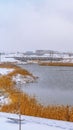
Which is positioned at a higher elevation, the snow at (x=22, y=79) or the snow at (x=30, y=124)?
the snow at (x=22, y=79)

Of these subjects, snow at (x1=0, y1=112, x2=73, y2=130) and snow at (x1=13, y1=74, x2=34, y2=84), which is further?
snow at (x1=13, y1=74, x2=34, y2=84)

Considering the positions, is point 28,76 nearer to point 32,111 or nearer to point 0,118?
point 32,111

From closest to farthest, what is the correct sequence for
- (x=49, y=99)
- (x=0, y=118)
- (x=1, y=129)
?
(x=1, y=129)
(x=0, y=118)
(x=49, y=99)

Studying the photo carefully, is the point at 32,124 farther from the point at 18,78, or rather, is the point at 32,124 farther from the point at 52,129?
the point at 18,78

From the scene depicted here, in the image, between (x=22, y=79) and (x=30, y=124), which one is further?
(x=22, y=79)

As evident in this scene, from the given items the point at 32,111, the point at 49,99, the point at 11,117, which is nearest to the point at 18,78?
the point at 49,99

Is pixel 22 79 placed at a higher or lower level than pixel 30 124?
higher

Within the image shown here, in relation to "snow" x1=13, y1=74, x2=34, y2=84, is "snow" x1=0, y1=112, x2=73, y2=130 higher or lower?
lower

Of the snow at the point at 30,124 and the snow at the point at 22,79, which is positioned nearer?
the snow at the point at 30,124

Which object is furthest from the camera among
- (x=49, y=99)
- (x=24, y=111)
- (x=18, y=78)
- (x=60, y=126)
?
(x=18, y=78)

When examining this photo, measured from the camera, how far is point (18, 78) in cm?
2794

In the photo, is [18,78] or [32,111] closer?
[32,111]

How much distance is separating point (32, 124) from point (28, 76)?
22661mm

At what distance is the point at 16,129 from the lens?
783 centimetres
